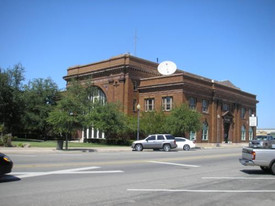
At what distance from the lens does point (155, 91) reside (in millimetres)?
48531

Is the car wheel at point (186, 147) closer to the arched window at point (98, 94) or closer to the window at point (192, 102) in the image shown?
the window at point (192, 102)

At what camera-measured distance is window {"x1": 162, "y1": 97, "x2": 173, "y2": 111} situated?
47056 mm

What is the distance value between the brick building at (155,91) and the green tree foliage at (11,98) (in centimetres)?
1047

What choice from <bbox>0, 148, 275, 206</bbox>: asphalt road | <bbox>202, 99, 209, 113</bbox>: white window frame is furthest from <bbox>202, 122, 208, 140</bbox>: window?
<bbox>0, 148, 275, 206</bbox>: asphalt road

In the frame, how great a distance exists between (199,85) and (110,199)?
42304 millimetres

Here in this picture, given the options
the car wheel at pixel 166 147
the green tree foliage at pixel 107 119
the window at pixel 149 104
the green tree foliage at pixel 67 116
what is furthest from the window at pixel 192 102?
the green tree foliage at pixel 67 116

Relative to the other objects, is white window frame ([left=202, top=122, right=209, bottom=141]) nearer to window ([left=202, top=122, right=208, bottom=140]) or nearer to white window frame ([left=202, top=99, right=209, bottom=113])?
window ([left=202, top=122, right=208, bottom=140])

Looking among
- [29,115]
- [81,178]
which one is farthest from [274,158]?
[29,115]

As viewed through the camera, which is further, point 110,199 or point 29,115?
point 29,115

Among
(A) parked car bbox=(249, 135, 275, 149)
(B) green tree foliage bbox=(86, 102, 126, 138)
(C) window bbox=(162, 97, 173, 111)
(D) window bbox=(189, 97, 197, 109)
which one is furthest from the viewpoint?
(D) window bbox=(189, 97, 197, 109)

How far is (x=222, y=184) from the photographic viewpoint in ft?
36.2

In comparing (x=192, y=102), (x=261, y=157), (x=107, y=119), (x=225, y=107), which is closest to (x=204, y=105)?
(x=192, y=102)

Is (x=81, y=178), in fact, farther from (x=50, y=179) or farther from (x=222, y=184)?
(x=222, y=184)

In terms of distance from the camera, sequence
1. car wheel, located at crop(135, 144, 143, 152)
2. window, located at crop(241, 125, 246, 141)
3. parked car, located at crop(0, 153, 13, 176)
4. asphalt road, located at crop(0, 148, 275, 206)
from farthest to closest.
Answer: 1. window, located at crop(241, 125, 246, 141)
2. car wheel, located at crop(135, 144, 143, 152)
3. parked car, located at crop(0, 153, 13, 176)
4. asphalt road, located at crop(0, 148, 275, 206)
